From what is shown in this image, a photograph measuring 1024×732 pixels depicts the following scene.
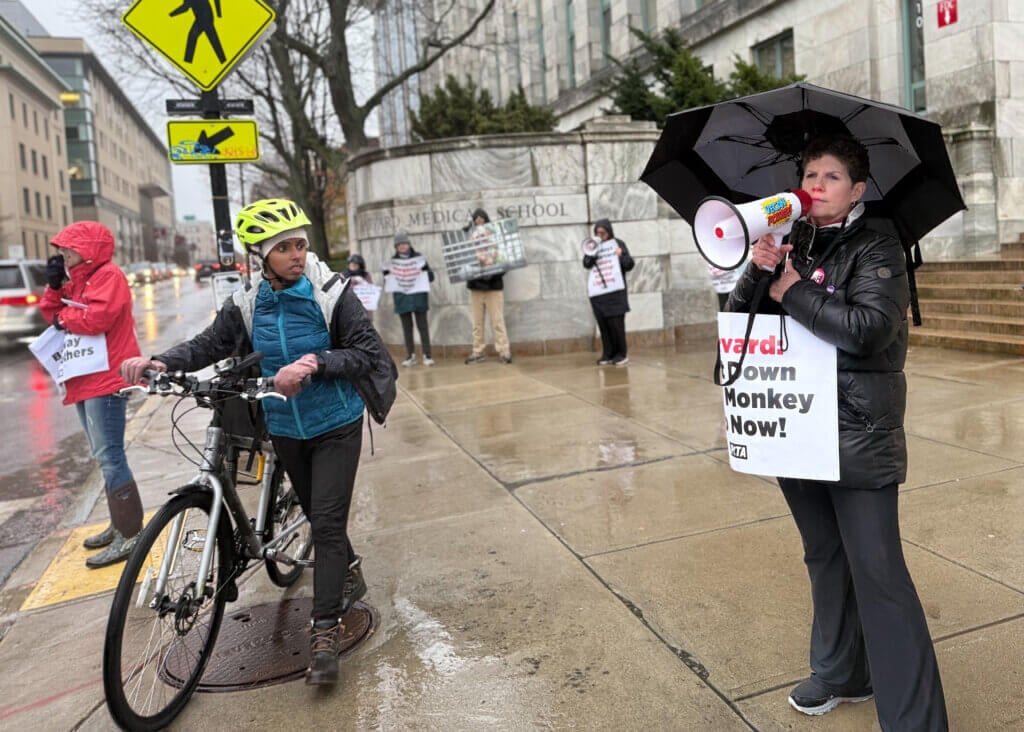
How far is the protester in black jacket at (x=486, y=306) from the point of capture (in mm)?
10984

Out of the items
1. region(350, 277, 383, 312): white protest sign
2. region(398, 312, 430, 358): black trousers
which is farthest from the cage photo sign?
region(350, 277, 383, 312): white protest sign

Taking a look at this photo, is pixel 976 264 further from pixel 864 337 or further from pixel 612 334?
pixel 864 337

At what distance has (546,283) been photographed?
38.0 feet

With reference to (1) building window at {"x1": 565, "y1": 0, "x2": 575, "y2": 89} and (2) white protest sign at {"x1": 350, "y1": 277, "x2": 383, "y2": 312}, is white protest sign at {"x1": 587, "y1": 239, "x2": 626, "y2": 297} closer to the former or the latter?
(2) white protest sign at {"x1": 350, "y1": 277, "x2": 383, "y2": 312}

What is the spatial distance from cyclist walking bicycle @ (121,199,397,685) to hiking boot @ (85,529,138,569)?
1951 mm

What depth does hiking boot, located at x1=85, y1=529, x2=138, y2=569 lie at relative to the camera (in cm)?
476

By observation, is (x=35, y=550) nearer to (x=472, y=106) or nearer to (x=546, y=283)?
(x=546, y=283)

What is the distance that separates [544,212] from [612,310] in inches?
83.1

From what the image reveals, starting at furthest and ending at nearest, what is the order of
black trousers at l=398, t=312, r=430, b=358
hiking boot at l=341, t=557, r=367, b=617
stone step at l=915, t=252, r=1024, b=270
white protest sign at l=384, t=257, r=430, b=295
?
black trousers at l=398, t=312, r=430, b=358 → white protest sign at l=384, t=257, r=430, b=295 → stone step at l=915, t=252, r=1024, b=270 → hiking boot at l=341, t=557, r=367, b=617

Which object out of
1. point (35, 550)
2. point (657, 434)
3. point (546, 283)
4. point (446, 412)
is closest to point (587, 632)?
point (657, 434)

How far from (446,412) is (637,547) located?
404 cm

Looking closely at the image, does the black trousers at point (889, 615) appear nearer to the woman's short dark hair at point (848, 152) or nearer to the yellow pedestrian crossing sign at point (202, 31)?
the woman's short dark hair at point (848, 152)

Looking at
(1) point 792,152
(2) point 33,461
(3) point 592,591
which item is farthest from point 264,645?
(2) point 33,461

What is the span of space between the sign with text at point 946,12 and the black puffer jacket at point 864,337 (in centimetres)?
1408
